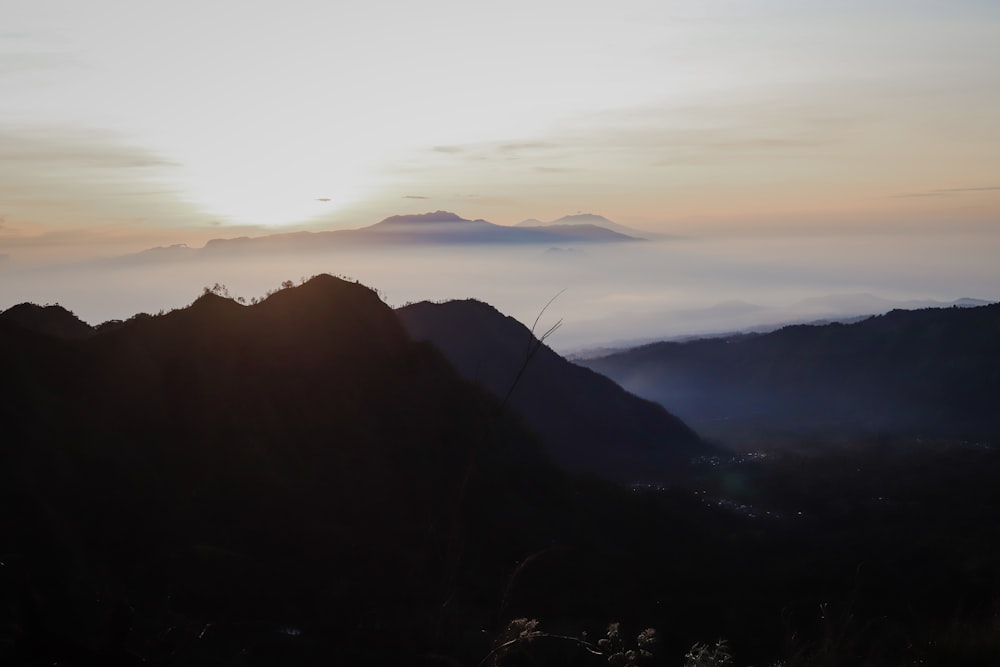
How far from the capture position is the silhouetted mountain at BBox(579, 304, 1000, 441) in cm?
7688

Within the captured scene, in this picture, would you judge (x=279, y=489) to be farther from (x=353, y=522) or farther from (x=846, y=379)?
(x=846, y=379)

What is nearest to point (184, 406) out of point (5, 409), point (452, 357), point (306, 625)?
point (5, 409)

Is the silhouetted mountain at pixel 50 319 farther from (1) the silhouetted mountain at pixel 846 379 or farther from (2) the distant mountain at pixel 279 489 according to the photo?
(1) the silhouetted mountain at pixel 846 379

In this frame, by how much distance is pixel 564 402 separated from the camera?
5788 cm

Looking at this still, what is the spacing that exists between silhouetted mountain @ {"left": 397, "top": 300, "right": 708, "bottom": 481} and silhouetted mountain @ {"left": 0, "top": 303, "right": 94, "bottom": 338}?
71.6 ft

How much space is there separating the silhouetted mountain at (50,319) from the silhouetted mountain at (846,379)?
53.9 meters

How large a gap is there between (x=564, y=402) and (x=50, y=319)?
33858 millimetres

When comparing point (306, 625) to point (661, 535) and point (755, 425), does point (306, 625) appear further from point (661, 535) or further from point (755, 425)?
point (755, 425)

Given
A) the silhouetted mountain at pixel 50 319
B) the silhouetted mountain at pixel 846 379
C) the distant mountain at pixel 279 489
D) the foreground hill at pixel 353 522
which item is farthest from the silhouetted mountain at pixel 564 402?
the silhouetted mountain at pixel 50 319

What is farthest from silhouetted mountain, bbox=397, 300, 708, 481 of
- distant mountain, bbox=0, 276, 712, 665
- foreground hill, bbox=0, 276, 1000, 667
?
distant mountain, bbox=0, 276, 712, 665

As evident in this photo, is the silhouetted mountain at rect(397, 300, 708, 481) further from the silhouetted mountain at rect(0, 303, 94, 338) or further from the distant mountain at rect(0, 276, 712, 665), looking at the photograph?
the silhouetted mountain at rect(0, 303, 94, 338)

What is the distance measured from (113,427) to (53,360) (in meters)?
2.90

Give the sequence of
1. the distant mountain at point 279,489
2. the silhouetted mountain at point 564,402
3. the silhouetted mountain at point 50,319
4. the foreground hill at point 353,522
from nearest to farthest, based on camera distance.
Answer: the foreground hill at point 353,522
the distant mountain at point 279,489
the silhouetted mountain at point 50,319
the silhouetted mountain at point 564,402

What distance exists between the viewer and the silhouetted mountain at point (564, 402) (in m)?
53.5
